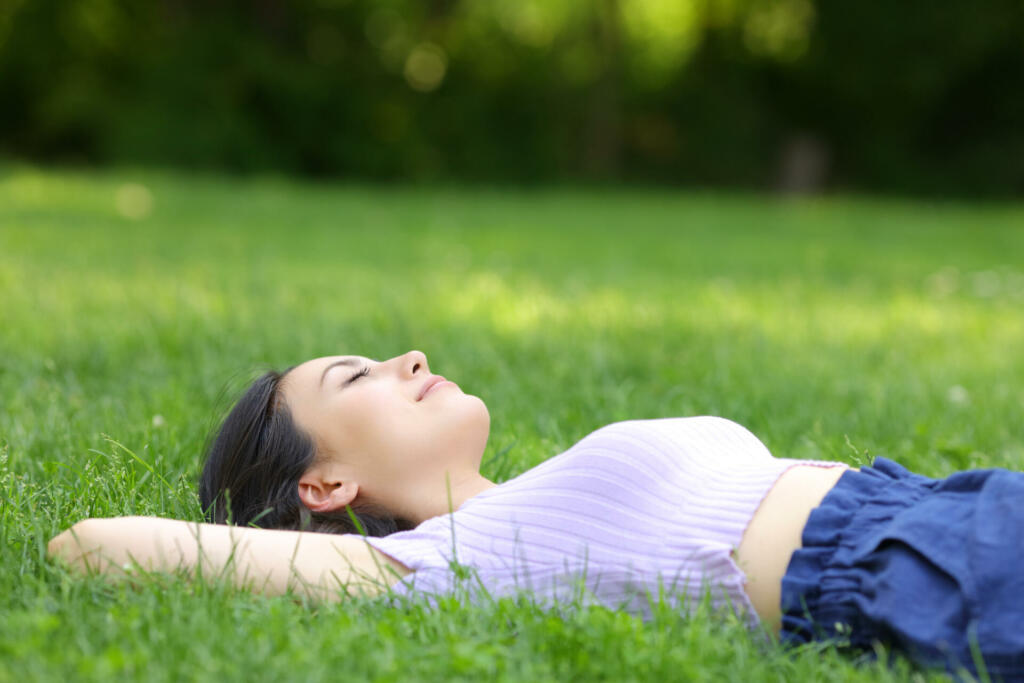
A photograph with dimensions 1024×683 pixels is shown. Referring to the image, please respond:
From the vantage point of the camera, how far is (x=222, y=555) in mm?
1865

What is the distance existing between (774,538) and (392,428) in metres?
0.78

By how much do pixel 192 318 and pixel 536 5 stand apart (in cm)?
2028

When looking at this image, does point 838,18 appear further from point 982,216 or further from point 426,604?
point 426,604

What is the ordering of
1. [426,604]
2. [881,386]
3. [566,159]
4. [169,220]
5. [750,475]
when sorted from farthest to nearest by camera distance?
1. [566,159]
2. [169,220]
3. [881,386]
4. [750,475]
5. [426,604]

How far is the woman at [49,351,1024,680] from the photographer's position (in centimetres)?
168

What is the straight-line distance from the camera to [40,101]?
1980 centimetres

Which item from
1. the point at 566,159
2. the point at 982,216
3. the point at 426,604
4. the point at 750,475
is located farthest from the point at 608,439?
the point at 566,159

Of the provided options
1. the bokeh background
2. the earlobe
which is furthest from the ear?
the bokeh background

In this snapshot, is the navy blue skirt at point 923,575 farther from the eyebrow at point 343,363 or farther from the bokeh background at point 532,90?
the bokeh background at point 532,90

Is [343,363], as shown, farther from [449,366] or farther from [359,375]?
[449,366]

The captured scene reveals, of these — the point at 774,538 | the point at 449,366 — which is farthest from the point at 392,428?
the point at 449,366

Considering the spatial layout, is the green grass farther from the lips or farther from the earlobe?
the lips

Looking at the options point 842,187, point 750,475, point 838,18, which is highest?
point 838,18

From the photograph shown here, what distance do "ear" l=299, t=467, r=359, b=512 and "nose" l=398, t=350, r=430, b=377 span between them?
26 centimetres
